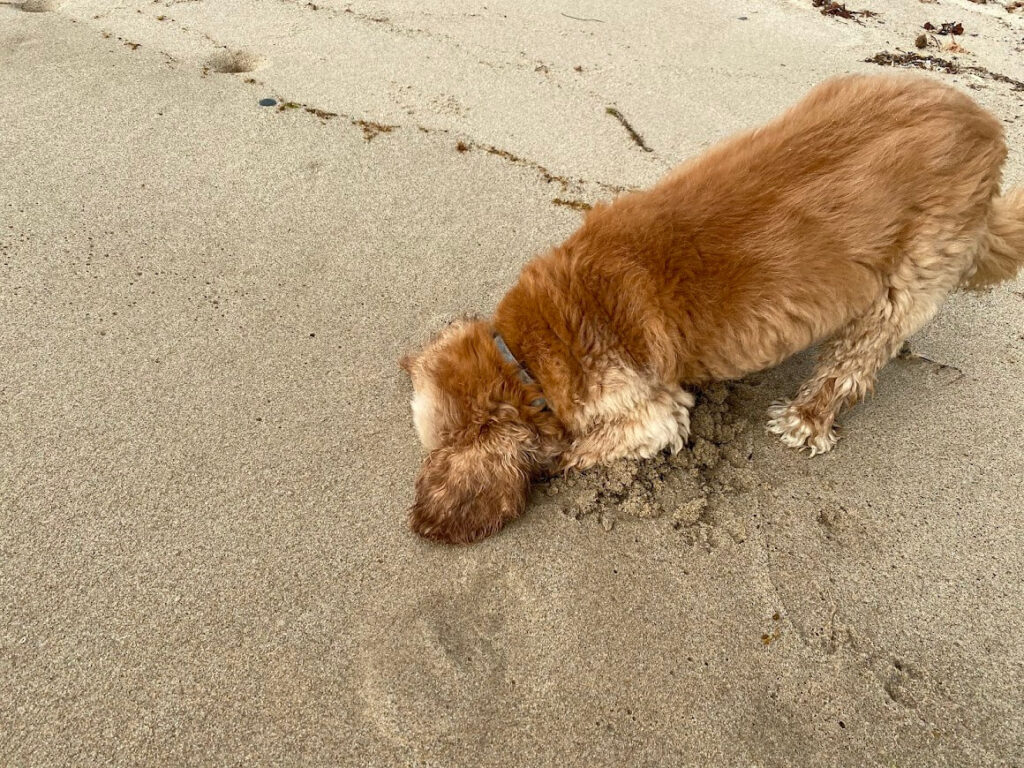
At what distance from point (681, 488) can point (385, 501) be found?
1.14 metres

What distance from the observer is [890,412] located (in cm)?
272

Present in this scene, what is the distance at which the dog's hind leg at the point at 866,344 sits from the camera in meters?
2.21

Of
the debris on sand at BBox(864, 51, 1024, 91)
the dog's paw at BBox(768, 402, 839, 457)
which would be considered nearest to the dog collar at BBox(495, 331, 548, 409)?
the dog's paw at BBox(768, 402, 839, 457)

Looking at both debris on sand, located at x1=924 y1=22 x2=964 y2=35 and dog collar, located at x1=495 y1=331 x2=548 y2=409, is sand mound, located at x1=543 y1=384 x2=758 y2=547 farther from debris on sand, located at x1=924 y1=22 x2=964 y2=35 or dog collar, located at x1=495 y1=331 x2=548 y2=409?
debris on sand, located at x1=924 y1=22 x2=964 y2=35

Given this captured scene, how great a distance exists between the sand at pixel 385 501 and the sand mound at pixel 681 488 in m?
0.01

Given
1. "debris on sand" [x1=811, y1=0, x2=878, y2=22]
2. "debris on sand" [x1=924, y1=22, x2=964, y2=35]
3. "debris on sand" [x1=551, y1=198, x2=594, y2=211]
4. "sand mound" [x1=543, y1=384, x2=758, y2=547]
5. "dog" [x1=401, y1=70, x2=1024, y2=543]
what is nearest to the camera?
"dog" [x1=401, y1=70, x2=1024, y2=543]

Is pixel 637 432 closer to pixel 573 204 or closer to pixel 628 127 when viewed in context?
pixel 573 204

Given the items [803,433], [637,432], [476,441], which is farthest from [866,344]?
[476,441]

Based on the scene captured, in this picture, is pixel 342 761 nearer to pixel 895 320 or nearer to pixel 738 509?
pixel 738 509

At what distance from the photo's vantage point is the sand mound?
7.59ft

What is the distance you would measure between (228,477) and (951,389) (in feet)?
10.2

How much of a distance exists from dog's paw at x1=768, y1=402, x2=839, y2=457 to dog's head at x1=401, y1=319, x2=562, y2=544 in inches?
40.7

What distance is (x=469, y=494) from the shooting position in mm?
2193

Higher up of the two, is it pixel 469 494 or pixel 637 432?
pixel 637 432
